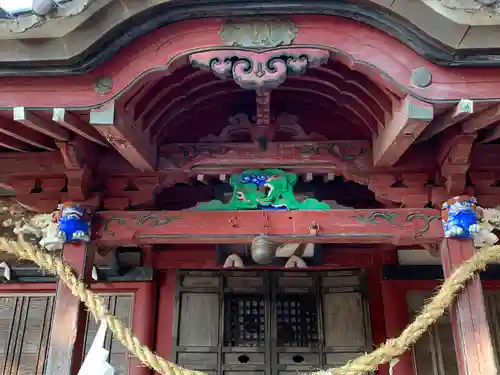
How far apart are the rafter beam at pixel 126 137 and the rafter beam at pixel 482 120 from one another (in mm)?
2568

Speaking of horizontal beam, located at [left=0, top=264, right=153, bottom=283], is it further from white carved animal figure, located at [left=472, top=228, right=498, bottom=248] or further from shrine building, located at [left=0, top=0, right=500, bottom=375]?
white carved animal figure, located at [left=472, top=228, right=498, bottom=248]

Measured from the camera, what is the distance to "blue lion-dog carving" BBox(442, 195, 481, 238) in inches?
170

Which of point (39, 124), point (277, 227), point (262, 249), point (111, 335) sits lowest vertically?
point (111, 335)

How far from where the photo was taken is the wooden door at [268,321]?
17.8ft

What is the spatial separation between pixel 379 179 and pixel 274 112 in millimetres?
1138

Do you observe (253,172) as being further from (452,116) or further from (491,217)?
(491,217)

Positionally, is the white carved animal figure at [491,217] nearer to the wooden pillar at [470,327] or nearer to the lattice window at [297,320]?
the wooden pillar at [470,327]

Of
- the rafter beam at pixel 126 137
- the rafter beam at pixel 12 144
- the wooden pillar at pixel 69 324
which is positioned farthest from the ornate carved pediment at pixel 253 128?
the rafter beam at pixel 12 144

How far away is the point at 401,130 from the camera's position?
385cm

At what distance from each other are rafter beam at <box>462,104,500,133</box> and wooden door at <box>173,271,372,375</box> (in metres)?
2.19

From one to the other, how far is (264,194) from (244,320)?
1617 mm

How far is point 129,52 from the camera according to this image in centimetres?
393

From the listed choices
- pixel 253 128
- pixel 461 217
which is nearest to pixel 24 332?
pixel 253 128

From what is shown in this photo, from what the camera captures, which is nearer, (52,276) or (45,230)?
(45,230)
